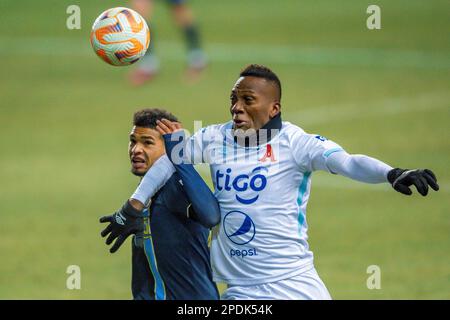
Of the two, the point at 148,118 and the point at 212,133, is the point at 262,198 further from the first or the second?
the point at 148,118

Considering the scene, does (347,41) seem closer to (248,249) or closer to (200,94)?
(200,94)

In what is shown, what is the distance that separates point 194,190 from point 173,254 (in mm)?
603

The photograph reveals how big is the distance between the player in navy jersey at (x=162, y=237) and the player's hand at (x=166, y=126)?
0.74 ft

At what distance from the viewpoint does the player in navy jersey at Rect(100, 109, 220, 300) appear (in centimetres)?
918

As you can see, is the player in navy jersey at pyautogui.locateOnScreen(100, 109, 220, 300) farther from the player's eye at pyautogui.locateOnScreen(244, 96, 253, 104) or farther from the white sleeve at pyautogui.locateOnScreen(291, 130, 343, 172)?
the white sleeve at pyautogui.locateOnScreen(291, 130, 343, 172)

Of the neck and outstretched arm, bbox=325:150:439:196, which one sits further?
the neck

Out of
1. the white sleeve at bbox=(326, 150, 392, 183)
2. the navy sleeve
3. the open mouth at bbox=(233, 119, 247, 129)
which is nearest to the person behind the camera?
the white sleeve at bbox=(326, 150, 392, 183)

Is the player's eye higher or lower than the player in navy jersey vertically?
higher

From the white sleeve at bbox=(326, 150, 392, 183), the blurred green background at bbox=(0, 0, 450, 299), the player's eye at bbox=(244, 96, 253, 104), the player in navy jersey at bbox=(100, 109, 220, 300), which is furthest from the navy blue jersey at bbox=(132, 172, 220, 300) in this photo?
the blurred green background at bbox=(0, 0, 450, 299)

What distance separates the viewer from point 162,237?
9.20 m

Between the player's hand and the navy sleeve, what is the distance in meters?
0.05

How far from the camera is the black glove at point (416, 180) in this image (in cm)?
802
